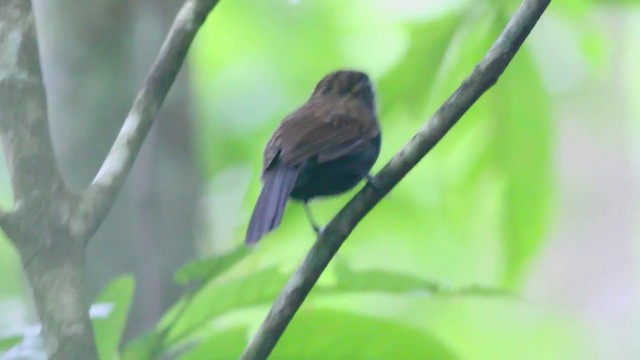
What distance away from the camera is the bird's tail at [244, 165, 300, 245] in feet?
5.60

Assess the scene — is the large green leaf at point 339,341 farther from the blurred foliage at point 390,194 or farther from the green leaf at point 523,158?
the green leaf at point 523,158

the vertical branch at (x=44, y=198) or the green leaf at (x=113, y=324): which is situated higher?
the vertical branch at (x=44, y=198)

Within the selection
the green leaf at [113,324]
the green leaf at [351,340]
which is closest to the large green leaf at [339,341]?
the green leaf at [351,340]

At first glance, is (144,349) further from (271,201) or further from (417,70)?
(417,70)

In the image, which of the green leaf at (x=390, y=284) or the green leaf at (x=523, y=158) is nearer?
the green leaf at (x=390, y=284)

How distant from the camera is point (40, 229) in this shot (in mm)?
1412

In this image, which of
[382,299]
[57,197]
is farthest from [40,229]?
[382,299]

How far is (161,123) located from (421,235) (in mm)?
737

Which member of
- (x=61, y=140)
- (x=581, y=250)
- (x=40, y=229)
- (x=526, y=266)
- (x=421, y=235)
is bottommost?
(x=581, y=250)

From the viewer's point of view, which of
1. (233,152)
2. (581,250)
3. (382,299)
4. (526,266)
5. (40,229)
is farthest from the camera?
(581,250)

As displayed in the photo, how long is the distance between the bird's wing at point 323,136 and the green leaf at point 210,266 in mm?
536

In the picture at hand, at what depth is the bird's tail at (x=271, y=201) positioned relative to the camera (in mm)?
1707

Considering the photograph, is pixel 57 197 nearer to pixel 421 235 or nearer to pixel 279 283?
pixel 279 283

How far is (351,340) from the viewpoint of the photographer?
158 centimetres
